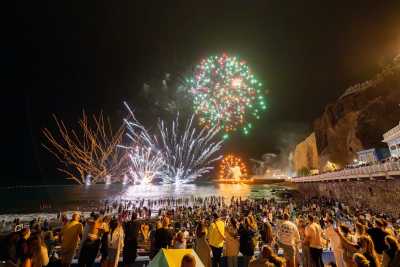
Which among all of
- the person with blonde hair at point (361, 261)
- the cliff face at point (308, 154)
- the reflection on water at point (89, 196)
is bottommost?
the reflection on water at point (89, 196)

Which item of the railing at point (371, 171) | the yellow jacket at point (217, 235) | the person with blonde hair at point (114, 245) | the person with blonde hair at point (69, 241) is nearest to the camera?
the person with blonde hair at point (69, 241)

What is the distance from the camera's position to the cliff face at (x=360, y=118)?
58.3m

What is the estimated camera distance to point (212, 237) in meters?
7.39

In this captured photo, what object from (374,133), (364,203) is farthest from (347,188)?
(374,133)

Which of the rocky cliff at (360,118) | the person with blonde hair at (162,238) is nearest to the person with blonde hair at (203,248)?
the person with blonde hair at (162,238)

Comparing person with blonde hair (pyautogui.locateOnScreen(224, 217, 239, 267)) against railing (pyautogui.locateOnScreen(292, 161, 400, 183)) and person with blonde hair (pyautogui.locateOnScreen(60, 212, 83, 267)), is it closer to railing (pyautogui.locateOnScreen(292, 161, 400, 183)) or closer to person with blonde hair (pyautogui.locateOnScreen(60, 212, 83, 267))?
person with blonde hair (pyautogui.locateOnScreen(60, 212, 83, 267))

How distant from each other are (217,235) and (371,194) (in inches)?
1082

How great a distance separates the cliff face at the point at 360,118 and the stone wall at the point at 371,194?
916 inches

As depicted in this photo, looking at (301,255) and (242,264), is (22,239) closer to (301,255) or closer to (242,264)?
(242,264)

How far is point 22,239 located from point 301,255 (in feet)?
23.6

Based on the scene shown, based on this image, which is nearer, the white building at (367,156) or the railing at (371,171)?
the railing at (371,171)

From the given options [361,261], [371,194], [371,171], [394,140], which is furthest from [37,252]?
[394,140]

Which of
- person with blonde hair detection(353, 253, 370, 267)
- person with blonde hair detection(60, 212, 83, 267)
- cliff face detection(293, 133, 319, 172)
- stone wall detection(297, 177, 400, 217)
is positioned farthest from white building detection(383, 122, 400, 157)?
cliff face detection(293, 133, 319, 172)

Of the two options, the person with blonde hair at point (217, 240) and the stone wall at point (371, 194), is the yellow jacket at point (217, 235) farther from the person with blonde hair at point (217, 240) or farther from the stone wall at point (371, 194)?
the stone wall at point (371, 194)
